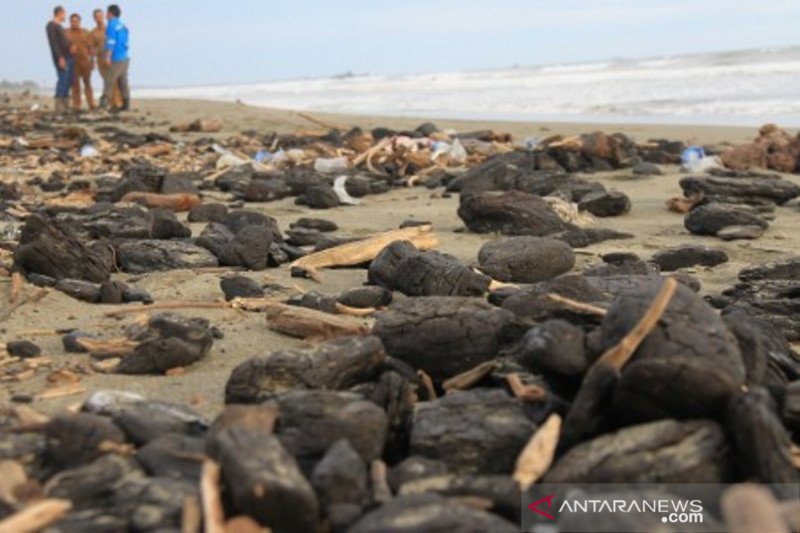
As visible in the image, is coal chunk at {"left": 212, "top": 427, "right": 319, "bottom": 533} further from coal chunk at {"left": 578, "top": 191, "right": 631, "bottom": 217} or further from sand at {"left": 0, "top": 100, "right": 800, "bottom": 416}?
coal chunk at {"left": 578, "top": 191, "right": 631, "bottom": 217}

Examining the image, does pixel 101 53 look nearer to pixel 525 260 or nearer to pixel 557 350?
pixel 525 260

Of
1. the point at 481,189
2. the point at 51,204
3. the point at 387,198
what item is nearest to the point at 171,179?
the point at 51,204

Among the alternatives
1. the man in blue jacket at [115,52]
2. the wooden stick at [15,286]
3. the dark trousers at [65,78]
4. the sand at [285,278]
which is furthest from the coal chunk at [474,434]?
the dark trousers at [65,78]

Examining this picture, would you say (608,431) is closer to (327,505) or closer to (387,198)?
(327,505)

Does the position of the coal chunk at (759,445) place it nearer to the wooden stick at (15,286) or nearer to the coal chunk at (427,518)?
the coal chunk at (427,518)

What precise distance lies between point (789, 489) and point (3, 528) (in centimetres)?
168

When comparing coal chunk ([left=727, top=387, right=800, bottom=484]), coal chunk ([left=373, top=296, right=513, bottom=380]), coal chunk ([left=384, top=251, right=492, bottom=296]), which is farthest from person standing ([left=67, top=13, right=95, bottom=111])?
coal chunk ([left=727, top=387, right=800, bottom=484])

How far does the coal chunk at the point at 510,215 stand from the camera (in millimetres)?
6090

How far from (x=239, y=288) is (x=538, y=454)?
2.25m

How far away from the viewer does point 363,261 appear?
201 inches

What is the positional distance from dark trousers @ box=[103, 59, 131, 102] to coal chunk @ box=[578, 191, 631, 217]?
49.9ft

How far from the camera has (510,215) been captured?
243 inches

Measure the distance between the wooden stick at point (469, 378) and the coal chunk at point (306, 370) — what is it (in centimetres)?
22

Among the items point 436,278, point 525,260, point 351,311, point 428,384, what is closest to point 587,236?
point 525,260
